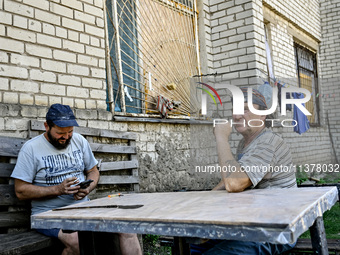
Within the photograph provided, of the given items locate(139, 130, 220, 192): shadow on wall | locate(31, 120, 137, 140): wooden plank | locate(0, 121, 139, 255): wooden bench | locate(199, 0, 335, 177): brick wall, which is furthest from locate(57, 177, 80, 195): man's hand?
locate(199, 0, 335, 177): brick wall

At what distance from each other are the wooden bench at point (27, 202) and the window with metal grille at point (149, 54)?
49cm

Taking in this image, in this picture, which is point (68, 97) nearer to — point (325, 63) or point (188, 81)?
point (188, 81)

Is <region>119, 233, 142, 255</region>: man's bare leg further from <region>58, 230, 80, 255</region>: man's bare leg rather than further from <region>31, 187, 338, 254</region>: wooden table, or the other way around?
<region>31, 187, 338, 254</region>: wooden table

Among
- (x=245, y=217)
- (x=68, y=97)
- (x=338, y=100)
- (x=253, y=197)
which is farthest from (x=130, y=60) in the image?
(x=338, y=100)

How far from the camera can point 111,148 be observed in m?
4.08

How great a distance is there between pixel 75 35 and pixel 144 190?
7.31 ft

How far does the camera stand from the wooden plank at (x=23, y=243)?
2.27m

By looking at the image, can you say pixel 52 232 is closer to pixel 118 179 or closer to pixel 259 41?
pixel 118 179

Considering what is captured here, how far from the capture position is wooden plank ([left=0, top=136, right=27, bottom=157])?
9.80ft

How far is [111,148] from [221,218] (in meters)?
2.88

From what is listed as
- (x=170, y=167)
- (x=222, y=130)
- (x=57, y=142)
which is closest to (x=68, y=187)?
(x=57, y=142)

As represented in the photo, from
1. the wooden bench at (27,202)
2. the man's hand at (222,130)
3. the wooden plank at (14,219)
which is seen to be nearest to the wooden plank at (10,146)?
the wooden bench at (27,202)

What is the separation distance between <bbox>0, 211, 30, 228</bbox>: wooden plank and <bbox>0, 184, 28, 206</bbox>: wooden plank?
0.11 m

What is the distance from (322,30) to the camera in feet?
33.8
